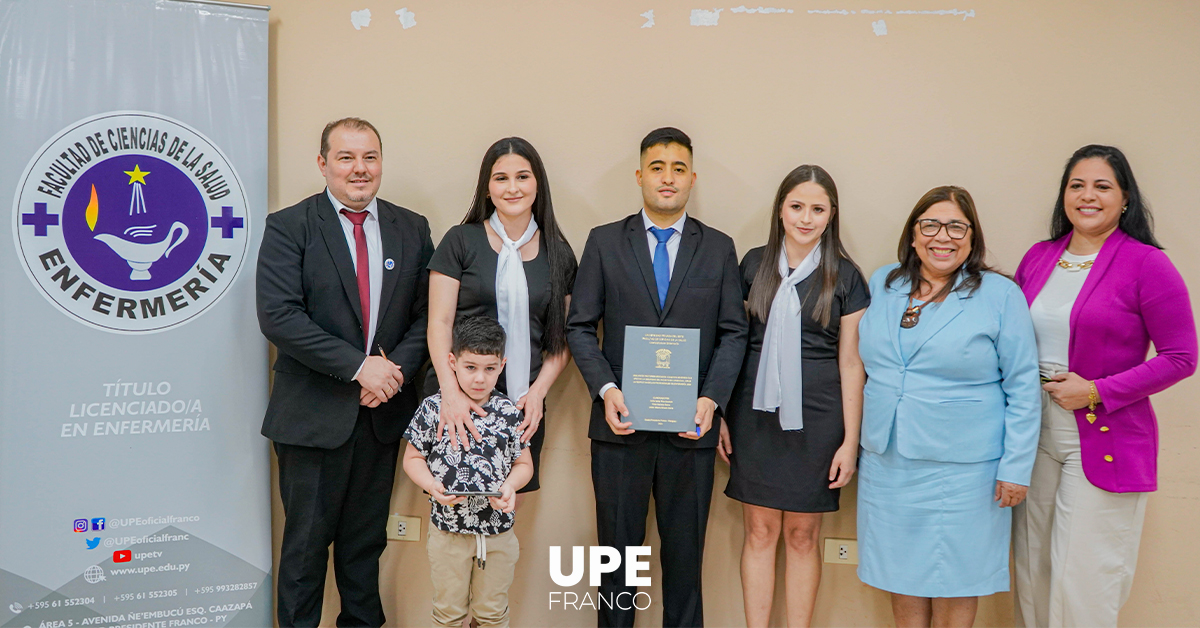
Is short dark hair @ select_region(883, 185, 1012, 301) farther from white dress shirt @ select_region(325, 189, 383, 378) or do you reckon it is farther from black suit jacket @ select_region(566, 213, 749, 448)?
white dress shirt @ select_region(325, 189, 383, 378)

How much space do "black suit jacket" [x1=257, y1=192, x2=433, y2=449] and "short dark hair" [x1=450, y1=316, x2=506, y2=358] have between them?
0.35 m

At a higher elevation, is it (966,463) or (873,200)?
(873,200)

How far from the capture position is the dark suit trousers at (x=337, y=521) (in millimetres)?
2484

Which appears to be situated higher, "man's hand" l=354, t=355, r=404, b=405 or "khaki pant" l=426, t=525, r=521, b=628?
"man's hand" l=354, t=355, r=404, b=405

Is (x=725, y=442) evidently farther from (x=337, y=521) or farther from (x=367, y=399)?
(x=337, y=521)

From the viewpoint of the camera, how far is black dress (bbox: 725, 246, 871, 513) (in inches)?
96.5

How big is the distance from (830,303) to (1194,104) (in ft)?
5.71

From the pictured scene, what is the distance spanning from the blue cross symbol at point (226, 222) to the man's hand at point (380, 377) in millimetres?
826

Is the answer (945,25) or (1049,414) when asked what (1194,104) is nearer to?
(945,25)

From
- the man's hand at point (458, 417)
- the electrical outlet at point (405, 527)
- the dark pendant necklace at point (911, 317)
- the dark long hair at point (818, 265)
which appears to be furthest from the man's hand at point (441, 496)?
the dark pendant necklace at point (911, 317)

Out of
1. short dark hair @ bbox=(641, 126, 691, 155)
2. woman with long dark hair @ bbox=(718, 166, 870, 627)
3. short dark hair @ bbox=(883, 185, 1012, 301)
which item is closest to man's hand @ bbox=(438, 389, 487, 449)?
woman with long dark hair @ bbox=(718, 166, 870, 627)

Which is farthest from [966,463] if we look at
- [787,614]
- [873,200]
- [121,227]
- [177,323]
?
[121,227]

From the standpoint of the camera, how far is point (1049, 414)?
2354mm

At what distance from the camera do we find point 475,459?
87.1 inches
